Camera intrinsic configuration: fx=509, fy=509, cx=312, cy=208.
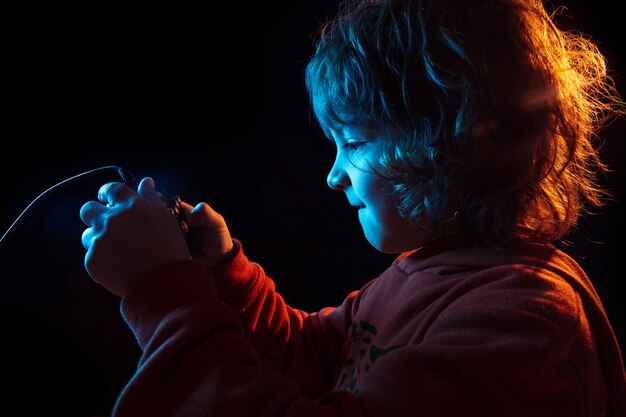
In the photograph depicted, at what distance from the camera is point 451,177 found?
0.58 meters

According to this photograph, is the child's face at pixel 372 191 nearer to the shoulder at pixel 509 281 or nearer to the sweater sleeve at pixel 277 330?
the shoulder at pixel 509 281

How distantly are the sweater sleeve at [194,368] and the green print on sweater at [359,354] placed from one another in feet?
0.43

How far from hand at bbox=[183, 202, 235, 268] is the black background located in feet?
0.75

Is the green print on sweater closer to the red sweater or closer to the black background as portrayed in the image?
the red sweater

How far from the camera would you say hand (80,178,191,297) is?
493 millimetres

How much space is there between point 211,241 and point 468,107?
380 mm

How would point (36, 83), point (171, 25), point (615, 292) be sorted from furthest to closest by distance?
point (615, 292), point (171, 25), point (36, 83)

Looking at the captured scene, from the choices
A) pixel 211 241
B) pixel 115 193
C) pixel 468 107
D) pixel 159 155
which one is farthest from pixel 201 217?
pixel 468 107

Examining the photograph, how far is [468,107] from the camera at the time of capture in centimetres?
56

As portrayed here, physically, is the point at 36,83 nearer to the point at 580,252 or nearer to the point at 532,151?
the point at 532,151

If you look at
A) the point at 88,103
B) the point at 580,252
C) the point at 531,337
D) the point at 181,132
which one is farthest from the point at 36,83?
the point at 580,252

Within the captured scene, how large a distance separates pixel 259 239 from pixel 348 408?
2.11 ft

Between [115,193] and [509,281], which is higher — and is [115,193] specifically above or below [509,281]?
above

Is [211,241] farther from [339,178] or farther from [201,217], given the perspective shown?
[339,178]
